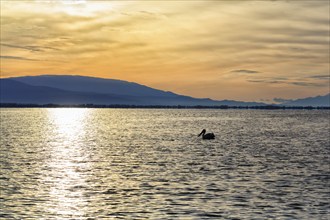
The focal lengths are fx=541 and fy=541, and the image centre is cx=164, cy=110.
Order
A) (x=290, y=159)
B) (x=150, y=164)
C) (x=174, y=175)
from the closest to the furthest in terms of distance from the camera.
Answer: (x=174, y=175) < (x=150, y=164) < (x=290, y=159)

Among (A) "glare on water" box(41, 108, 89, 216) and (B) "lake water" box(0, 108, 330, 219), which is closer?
→ (B) "lake water" box(0, 108, 330, 219)

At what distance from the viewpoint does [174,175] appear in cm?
5106

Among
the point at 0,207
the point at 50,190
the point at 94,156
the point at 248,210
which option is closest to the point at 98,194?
the point at 50,190

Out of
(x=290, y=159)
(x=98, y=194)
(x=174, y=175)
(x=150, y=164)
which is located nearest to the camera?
(x=98, y=194)

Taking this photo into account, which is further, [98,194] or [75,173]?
[75,173]

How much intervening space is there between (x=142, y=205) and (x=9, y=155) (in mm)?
41017

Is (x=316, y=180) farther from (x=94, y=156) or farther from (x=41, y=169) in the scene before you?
(x=94, y=156)

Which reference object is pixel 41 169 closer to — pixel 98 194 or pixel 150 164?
pixel 150 164

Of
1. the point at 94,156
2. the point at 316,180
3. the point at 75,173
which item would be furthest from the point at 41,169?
the point at 316,180

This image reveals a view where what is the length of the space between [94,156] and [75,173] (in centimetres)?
2008

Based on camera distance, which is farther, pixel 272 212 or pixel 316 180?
pixel 316 180

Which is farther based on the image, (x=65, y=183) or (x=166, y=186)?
(x=65, y=183)

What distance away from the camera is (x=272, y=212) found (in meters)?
34.3

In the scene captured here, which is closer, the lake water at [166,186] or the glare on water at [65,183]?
the lake water at [166,186]
